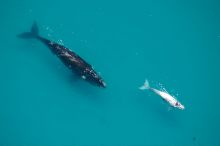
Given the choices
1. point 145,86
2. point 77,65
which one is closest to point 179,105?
point 145,86

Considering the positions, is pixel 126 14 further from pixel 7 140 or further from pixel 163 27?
pixel 7 140

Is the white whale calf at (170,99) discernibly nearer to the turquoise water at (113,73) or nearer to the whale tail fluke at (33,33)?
the turquoise water at (113,73)

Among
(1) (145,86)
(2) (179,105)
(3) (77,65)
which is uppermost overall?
(1) (145,86)

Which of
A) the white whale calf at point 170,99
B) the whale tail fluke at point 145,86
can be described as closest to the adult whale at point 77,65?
the whale tail fluke at point 145,86

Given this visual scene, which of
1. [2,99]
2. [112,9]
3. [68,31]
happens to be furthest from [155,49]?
[2,99]

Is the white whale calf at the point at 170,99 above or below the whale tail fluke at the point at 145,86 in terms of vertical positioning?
below

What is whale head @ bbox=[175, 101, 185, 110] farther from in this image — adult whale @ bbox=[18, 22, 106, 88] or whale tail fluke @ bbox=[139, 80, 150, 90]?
adult whale @ bbox=[18, 22, 106, 88]

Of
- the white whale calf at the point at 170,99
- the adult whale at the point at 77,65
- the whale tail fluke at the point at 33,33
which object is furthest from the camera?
the whale tail fluke at the point at 33,33

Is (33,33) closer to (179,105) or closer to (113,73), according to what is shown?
(113,73)

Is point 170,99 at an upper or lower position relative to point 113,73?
lower
